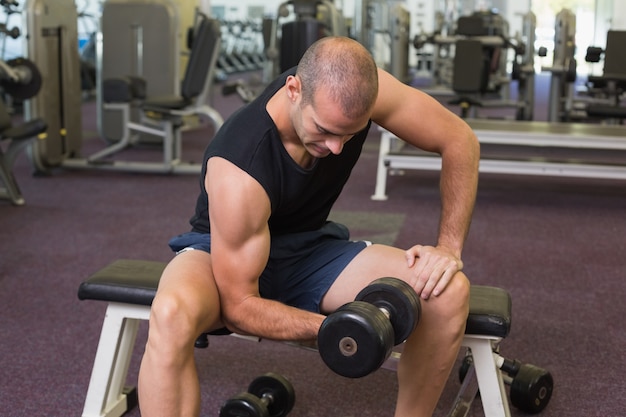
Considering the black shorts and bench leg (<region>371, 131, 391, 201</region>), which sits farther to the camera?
bench leg (<region>371, 131, 391, 201</region>)

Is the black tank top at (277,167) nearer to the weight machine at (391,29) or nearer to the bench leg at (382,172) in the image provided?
the bench leg at (382,172)

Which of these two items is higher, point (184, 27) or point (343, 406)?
point (184, 27)

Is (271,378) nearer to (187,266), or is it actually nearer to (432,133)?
(187,266)

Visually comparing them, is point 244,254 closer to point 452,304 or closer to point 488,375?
point 452,304

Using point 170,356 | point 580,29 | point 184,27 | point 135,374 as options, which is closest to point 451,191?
point 170,356

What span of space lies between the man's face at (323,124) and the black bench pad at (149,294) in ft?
1.45

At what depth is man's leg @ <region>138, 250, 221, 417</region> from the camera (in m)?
1.44

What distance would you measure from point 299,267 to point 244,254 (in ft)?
0.75

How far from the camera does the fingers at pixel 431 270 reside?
4.94 ft

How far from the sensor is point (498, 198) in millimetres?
4371

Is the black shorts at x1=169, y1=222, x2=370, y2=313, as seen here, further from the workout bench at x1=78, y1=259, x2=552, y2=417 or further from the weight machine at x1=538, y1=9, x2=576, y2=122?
the weight machine at x1=538, y1=9, x2=576, y2=122

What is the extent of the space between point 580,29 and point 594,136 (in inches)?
369

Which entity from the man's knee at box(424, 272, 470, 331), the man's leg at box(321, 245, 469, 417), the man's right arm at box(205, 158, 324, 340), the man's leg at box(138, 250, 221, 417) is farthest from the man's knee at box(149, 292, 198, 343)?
the man's knee at box(424, 272, 470, 331)

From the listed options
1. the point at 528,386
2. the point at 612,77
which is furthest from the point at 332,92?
the point at 612,77
